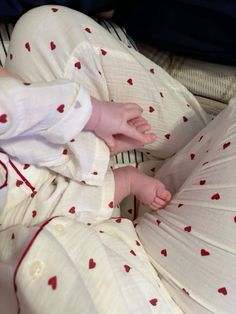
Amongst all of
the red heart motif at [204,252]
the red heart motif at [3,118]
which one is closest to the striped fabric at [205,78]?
the red heart motif at [204,252]

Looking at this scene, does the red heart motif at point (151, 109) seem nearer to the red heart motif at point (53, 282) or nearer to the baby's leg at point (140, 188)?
the baby's leg at point (140, 188)

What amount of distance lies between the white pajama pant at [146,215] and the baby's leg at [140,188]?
24 mm

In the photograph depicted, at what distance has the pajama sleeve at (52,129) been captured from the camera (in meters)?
0.64

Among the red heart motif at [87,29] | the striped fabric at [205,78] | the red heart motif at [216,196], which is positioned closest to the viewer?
the red heart motif at [216,196]

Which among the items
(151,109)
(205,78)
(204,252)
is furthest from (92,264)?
(205,78)

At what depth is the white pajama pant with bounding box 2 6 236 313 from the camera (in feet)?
2.17

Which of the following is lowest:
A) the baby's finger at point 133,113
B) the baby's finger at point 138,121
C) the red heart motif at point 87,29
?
the baby's finger at point 138,121

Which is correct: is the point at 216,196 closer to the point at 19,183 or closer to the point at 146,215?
the point at 146,215

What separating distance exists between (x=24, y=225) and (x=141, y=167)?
28cm

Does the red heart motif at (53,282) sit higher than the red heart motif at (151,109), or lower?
lower

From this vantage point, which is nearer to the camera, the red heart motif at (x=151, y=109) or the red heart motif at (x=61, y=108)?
the red heart motif at (x=61, y=108)

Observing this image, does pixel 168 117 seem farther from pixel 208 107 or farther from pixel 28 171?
pixel 28 171

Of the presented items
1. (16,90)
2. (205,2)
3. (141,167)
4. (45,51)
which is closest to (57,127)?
(16,90)

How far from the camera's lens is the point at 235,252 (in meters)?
0.69
